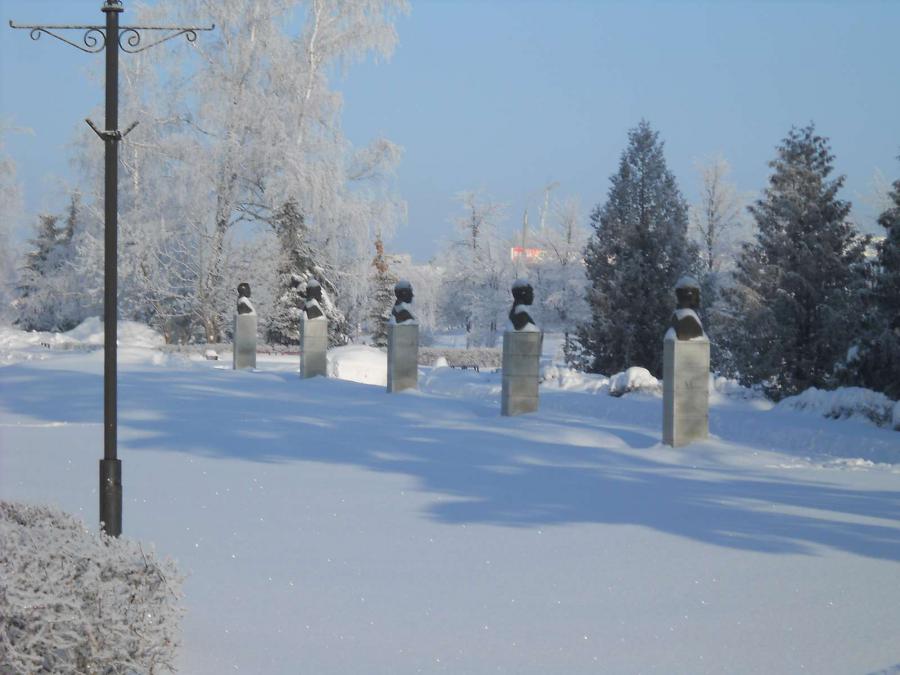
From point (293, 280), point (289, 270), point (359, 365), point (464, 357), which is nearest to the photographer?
point (359, 365)

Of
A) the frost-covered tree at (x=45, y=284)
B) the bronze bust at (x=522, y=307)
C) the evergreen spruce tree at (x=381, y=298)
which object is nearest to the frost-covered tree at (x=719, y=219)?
the evergreen spruce tree at (x=381, y=298)

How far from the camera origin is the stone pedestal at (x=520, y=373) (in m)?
16.8

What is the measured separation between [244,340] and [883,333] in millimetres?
14663

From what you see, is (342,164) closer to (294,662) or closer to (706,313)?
(706,313)

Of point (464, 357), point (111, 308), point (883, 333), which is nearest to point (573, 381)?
point (883, 333)

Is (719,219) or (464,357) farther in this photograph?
(719,219)

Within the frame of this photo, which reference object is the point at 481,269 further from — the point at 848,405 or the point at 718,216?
the point at 848,405

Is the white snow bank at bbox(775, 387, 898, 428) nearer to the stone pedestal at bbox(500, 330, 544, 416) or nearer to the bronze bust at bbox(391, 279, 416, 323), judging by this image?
the stone pedestal at bbox(500, 330, 544, 416)

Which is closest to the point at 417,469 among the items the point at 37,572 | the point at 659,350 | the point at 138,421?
the point at 138,421

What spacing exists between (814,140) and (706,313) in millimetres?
6999

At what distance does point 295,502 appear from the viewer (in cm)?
995

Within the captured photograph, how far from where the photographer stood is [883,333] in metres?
21.9

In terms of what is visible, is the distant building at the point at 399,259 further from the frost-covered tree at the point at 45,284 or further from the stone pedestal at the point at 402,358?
the stone pedestal at the point at 402,358

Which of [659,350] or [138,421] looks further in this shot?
[659,350]
